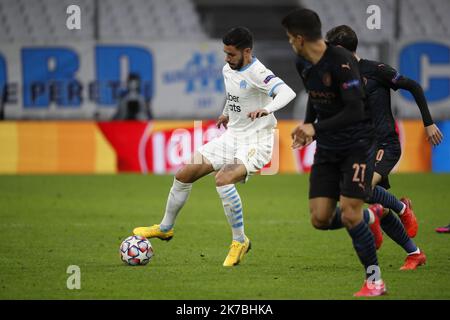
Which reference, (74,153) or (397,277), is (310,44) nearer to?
(397,277)

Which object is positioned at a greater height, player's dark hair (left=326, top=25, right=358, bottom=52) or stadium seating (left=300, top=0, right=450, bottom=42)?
stadium seating (left=300, top=0, right=450, bottom=42)

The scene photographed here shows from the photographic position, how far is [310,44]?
6684mm

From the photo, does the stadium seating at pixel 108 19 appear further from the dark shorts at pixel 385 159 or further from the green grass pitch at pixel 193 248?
the dark shorts at pixel 385 159

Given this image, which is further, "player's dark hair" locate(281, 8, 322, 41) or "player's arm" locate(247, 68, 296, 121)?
"player's arm" locate(247, 68, 296, 121)

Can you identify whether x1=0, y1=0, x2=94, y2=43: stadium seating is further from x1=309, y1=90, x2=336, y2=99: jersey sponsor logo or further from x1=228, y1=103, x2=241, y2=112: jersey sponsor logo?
x1=309, y1=90, x2=336, y2=99: jersey sponsor logo

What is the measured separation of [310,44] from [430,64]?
14.0 m

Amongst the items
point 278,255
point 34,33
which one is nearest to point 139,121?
point 34,33

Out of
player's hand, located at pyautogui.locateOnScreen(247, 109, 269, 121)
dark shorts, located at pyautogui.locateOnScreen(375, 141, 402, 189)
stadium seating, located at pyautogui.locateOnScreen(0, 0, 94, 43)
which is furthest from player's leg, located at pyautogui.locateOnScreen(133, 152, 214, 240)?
stadium seating, located at pyautogui.locateOnScreen(0, 0, 94, 43)

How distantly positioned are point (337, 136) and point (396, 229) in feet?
5.03

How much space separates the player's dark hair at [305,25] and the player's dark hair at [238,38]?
1687mm

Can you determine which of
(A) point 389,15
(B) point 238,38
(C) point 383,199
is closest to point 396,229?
(C) point 383,199

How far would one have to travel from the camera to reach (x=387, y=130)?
336 inches

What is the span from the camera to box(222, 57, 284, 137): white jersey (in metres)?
8.57

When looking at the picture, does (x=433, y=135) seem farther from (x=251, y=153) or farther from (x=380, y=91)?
(x=251, y=153)
